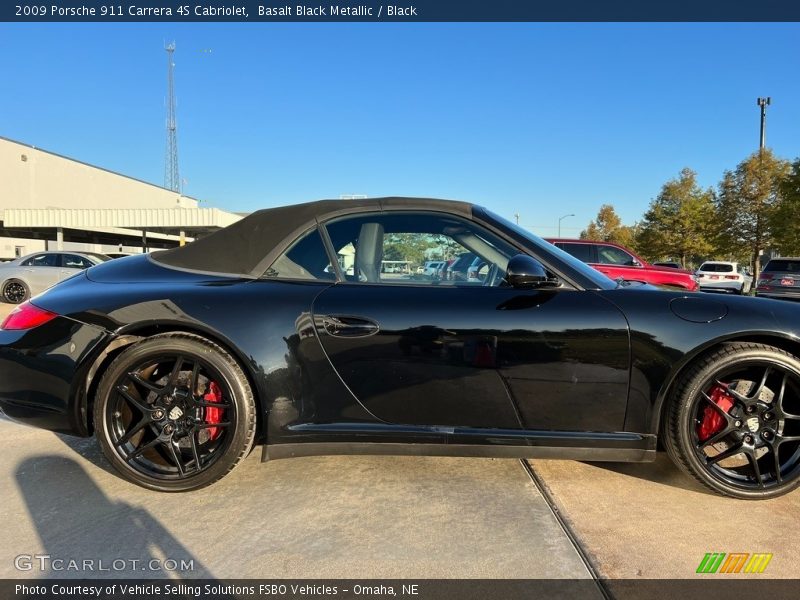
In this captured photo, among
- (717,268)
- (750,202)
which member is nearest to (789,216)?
(717,268)

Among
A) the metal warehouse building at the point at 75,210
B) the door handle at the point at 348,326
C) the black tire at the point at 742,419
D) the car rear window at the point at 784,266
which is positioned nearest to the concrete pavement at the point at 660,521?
the black tire at the point at 742,419

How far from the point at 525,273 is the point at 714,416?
120 centimetres

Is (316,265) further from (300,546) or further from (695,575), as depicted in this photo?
(695,575)

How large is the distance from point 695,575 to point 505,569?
2.31 feet

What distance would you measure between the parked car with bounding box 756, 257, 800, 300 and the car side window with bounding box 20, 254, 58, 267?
18.8m

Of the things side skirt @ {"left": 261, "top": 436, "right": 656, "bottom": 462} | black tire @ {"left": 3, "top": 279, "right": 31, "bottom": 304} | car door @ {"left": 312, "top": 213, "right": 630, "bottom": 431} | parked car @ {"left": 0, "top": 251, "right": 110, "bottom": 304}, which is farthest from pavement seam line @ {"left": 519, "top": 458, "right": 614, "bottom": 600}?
black tire @ {"left": 3, "top": 279, "right": 31, "bottom": 304}

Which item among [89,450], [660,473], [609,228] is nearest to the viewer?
[660,473]

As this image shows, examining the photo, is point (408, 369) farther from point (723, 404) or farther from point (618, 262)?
point (618, 262)

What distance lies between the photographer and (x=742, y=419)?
2.26 m

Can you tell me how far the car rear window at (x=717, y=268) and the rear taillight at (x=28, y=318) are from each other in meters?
26.8

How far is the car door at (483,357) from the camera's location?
217cm

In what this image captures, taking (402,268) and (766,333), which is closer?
(766,333)

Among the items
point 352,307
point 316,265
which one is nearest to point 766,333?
point 352,307

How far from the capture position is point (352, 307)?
2.22 meters
